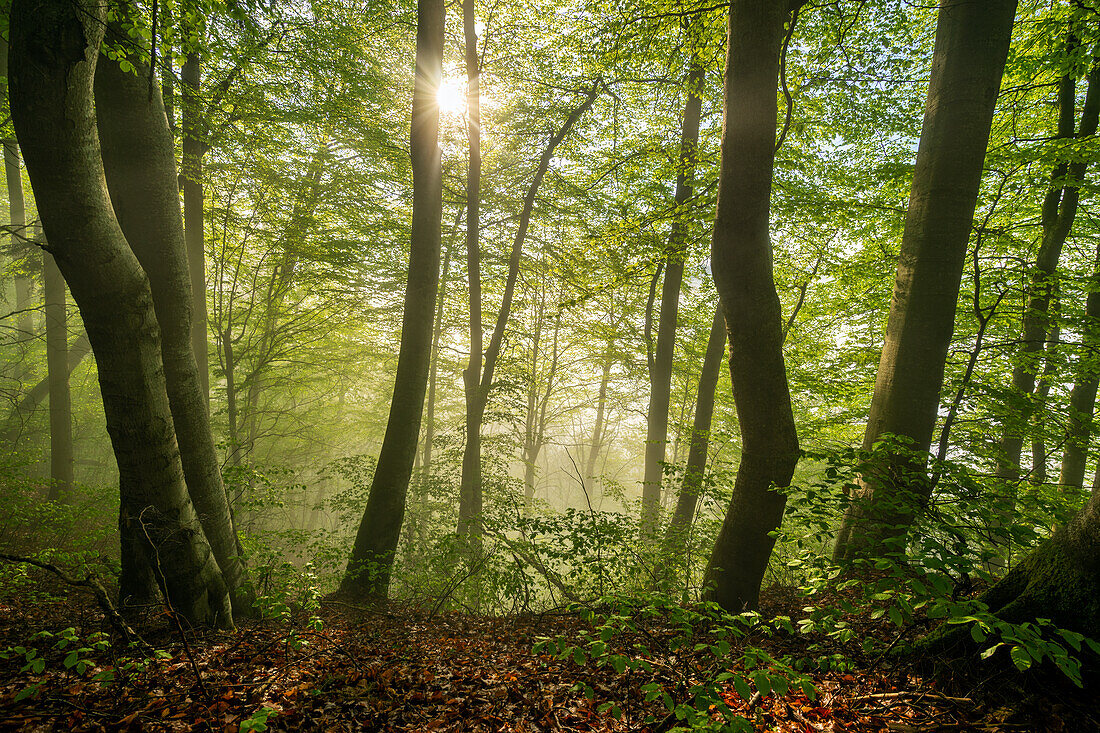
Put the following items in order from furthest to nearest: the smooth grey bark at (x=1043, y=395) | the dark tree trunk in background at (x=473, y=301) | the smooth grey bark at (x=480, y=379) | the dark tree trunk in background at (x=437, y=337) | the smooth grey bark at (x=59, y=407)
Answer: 1. the dark tree trunk in background at (x=437, y=337)
2. the smooth grey bark at (x=480, y=379)
3. the smooth grey bark at (x=59, y=407)
4. the dark tree trunk in background at (x=473, y=301)
5. the smooth grey bark at (x=1043, y=395)

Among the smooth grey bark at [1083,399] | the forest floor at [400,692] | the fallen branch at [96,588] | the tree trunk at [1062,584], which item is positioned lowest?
the forest floor at [400,692]

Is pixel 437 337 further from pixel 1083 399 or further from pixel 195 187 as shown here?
pixel 1083 399

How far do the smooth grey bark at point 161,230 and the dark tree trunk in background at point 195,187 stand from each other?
9.72ft

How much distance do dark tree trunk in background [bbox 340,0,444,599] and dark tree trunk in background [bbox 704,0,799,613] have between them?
3.77 meters

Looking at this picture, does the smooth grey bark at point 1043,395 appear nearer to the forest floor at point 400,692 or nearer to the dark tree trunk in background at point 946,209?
the dark tree trunk in background at point 946,209

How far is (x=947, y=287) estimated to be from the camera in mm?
4379

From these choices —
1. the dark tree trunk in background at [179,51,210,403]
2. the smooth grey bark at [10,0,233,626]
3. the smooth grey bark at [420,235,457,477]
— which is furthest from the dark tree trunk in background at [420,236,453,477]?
the smooth grey bark at [10,0,233,626]

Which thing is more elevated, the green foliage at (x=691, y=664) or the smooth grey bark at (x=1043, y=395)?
the smooth grey bark at (x=1043, y=395)

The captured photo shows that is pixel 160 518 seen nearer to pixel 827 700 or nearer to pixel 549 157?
pixel 827 700

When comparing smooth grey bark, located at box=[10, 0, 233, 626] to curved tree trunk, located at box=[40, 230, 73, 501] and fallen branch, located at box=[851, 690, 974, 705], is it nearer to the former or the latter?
fallen branch, located at box=[851, 690, 974, 705]

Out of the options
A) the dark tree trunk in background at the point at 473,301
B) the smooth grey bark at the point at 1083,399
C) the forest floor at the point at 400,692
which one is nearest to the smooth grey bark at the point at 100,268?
the forest floor at the point at 400,692

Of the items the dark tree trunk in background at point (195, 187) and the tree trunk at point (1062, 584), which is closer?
the tree trunk at point (1062, 584)

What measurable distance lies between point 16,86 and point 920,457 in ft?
22.1

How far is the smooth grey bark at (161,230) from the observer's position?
3.88 meters
